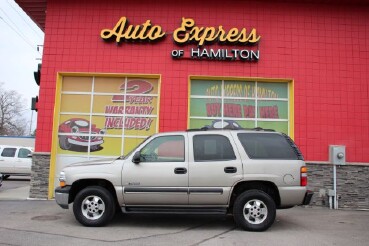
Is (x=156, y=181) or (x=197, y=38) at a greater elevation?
(x=197, y=38)

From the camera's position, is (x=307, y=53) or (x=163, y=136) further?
(x=307, y=53)

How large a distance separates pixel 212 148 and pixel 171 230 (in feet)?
5.77

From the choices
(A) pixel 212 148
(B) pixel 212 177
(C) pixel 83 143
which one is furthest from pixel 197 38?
(B) pixel 212 177

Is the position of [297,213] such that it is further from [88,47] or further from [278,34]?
[88,47]

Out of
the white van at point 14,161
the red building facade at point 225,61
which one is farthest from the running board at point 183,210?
the white van at point 14,161

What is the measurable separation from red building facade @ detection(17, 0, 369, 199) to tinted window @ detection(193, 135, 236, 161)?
4.02 meters

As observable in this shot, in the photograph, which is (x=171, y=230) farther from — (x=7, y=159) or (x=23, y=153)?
(x=7, y=159)

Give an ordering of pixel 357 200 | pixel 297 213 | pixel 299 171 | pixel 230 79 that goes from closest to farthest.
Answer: pixel 299 171
pixel 297 213
pixel 357 200
pixel 230 79

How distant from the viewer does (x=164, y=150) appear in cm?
805

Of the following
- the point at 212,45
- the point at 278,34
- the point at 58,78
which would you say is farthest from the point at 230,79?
the point at 58,78

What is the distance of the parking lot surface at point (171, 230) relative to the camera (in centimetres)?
697

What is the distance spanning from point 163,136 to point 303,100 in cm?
579

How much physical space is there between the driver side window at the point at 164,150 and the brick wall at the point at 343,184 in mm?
5375

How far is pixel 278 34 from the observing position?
12.6 meters
